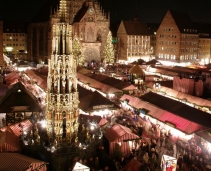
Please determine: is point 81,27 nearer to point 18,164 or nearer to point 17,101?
point 17,101

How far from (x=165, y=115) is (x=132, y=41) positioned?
151 feet

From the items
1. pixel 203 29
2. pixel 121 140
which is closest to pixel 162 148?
pixel 121 140

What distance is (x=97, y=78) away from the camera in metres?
32.9

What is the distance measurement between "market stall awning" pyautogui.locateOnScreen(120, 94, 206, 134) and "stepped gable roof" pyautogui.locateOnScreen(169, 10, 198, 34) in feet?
134

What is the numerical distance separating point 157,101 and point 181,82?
5486 millimetres

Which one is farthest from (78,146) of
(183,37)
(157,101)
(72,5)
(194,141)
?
(183,37)

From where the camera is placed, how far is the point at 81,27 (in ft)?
182

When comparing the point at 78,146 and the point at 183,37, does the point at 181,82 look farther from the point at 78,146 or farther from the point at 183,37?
the point at 183,37

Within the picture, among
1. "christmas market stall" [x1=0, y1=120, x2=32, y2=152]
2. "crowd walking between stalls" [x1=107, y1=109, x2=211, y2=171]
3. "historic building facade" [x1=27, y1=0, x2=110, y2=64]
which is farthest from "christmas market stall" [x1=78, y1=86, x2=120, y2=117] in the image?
"historic building facade" [x1=27, y1=0, x2=110, y2=64]

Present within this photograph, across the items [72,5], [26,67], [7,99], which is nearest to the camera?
[7,99]

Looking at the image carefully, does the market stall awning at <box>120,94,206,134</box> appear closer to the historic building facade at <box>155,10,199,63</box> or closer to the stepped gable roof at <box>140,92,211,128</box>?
the stepped gable roof at <box>140,92,211,128</box>

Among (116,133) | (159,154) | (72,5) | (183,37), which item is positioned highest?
(72,5)

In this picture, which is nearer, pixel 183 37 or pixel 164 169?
pixel 164 169

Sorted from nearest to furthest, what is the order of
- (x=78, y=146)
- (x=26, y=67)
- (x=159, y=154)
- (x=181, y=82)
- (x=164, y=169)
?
(x=164, y=169) < (x=78, y=146) < (x=159, y=154) < (x=181, y=82) < (x=26, y=67)
